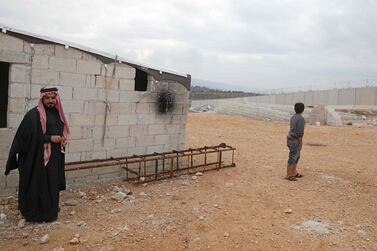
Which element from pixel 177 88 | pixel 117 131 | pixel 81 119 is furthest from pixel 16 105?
pixel 177 88

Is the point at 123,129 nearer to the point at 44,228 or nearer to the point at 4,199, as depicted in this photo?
the point at 4,199

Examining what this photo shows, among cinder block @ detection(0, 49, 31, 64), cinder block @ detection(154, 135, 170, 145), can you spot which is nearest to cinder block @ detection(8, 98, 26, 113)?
cinder block @ detection(0, 49, 31, 64)

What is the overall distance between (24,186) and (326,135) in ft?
44.3

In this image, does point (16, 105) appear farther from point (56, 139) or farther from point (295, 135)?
point (295, 135)

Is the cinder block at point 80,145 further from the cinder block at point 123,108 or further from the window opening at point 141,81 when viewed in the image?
the window opening at point 141,81

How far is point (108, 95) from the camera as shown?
697 centimetres

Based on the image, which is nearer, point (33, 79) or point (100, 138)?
point (33, 79)

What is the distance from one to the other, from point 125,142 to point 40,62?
2257 millimetres

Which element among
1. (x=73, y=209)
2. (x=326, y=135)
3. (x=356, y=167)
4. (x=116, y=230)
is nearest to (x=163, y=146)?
(x=73, y=209)

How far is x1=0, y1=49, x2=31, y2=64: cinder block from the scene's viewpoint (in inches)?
218

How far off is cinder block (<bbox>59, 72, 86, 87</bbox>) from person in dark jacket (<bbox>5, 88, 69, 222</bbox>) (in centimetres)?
142

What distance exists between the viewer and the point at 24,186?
488 centimetres

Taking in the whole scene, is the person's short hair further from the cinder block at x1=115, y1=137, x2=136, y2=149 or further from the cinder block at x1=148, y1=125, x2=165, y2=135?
the cinder block at x1=115, y1=137, x2=136, y2=149

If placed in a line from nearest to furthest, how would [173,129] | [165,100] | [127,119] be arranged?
[127,119] → [165,100] → [173,129]
